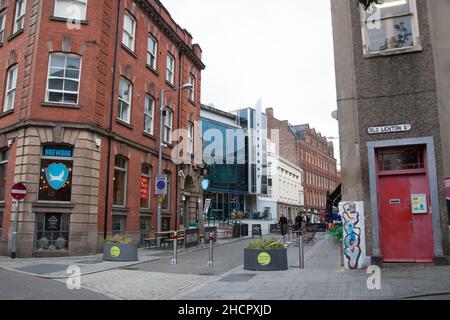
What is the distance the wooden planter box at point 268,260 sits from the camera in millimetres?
11969

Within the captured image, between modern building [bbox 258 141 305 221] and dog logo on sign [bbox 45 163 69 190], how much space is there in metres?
38.6

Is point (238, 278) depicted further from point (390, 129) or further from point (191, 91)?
point (191, 91)

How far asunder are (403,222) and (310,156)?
204ft

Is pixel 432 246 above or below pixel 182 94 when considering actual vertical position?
below

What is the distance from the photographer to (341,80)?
12.5 metres

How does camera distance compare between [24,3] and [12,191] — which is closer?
[12,191]

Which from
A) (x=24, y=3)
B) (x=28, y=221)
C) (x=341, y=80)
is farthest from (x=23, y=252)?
(x=341, y=80)

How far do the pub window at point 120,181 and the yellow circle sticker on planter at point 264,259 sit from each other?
30.3 ft

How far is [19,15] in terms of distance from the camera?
64.0 feet

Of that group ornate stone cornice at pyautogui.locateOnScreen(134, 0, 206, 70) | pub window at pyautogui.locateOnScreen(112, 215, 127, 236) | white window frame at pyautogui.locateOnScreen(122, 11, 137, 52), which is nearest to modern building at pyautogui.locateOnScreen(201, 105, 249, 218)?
ornate stone cornice at pyautogui.locateOnScreen(134, 0, 206, 70)

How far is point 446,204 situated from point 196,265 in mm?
7774

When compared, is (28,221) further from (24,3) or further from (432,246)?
(432,246)

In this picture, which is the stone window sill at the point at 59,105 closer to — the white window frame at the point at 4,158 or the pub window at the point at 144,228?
the white window frame at the point at 4,158

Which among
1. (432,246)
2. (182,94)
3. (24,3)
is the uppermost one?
(24,3)
